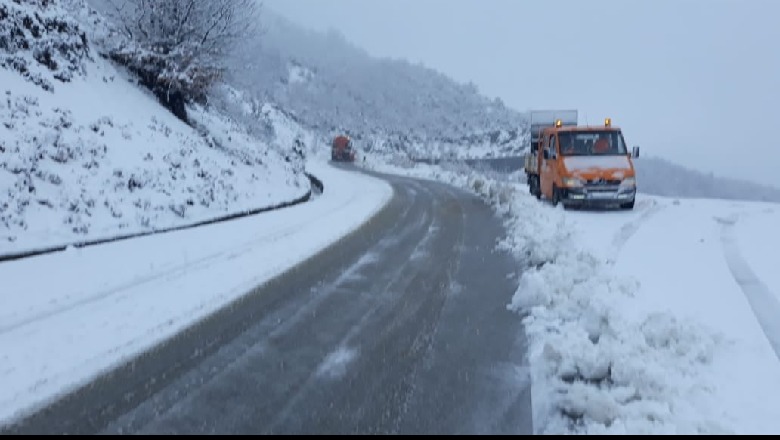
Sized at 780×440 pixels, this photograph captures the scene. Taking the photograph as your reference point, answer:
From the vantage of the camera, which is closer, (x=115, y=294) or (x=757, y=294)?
(x=757, y=294)

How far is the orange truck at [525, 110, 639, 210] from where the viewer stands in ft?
52.5

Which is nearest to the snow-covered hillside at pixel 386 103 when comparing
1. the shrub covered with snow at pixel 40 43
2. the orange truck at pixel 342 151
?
the orange truck at pixel 342 151

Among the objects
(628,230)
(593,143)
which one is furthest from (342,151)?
(628,230)

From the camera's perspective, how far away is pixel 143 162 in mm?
13977

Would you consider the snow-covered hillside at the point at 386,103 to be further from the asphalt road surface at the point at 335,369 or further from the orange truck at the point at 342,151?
the asphalt road surface at the point at 335,369

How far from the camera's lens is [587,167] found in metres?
16.2

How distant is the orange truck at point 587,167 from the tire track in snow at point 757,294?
5.68 metres

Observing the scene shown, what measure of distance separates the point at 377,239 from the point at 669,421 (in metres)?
8.36

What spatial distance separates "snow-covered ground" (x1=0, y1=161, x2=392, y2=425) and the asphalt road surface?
352mm

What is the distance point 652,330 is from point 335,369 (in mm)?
2589

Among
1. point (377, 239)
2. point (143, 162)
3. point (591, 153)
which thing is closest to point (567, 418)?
point (377, 239)

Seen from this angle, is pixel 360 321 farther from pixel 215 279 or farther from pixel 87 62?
pixel 87 62

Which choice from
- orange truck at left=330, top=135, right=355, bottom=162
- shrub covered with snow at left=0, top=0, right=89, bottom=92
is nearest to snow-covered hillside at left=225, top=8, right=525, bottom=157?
orange truck at left=330, top=135, right=355, bottom=162

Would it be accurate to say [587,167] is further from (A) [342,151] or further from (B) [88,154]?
(A) [342,151]
